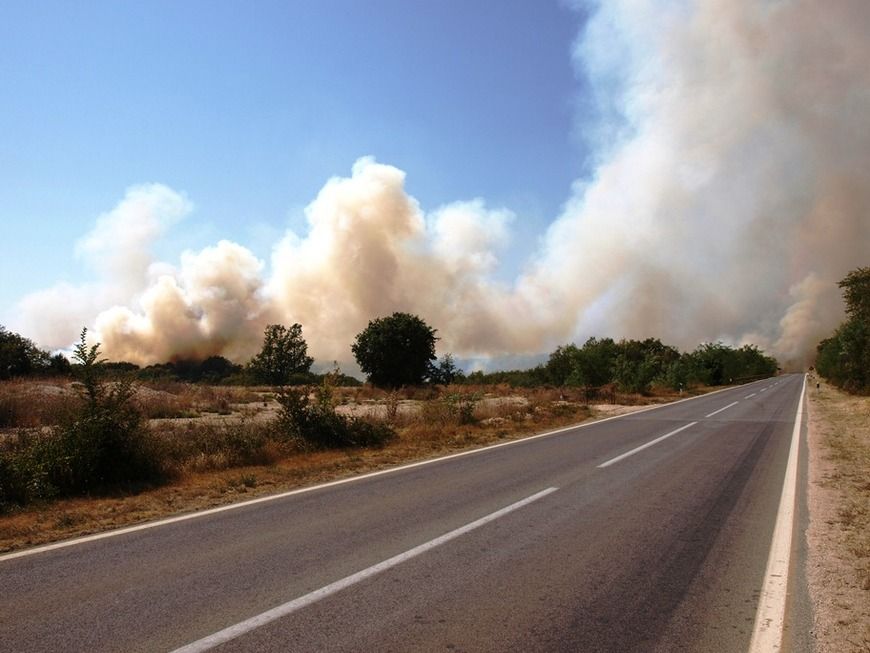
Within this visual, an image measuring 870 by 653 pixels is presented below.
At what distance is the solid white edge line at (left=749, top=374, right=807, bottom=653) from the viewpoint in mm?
3596

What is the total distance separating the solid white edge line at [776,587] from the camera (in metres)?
3.60

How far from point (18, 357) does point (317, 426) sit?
31100 mm

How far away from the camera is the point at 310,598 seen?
411 centimetres

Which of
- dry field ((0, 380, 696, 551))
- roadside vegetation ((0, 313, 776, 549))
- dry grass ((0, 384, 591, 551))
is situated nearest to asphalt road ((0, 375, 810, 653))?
dry grass ((0, 384, 591, 551))

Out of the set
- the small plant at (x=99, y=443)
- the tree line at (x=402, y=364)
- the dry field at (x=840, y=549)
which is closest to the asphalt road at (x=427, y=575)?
the dry field at (x=840, y=549)

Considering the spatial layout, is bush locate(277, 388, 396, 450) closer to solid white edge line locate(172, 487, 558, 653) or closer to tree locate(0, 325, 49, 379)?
solid white edge line locate(172, 487, 558, 653)

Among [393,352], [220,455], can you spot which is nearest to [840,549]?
[220,455]

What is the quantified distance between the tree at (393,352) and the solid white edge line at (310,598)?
156 feet

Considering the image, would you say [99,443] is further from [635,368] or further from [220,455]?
[635,368]

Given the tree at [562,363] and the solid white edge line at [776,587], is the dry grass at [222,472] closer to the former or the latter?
the solid white edge line at [776,587]

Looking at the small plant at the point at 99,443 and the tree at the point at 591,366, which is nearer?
the small plant at the point at 99,443

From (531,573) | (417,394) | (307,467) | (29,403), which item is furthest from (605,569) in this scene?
(417,394)

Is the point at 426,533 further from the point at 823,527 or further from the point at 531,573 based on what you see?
the point at 823,527

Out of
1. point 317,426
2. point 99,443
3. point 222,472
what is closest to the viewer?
point 99,443
